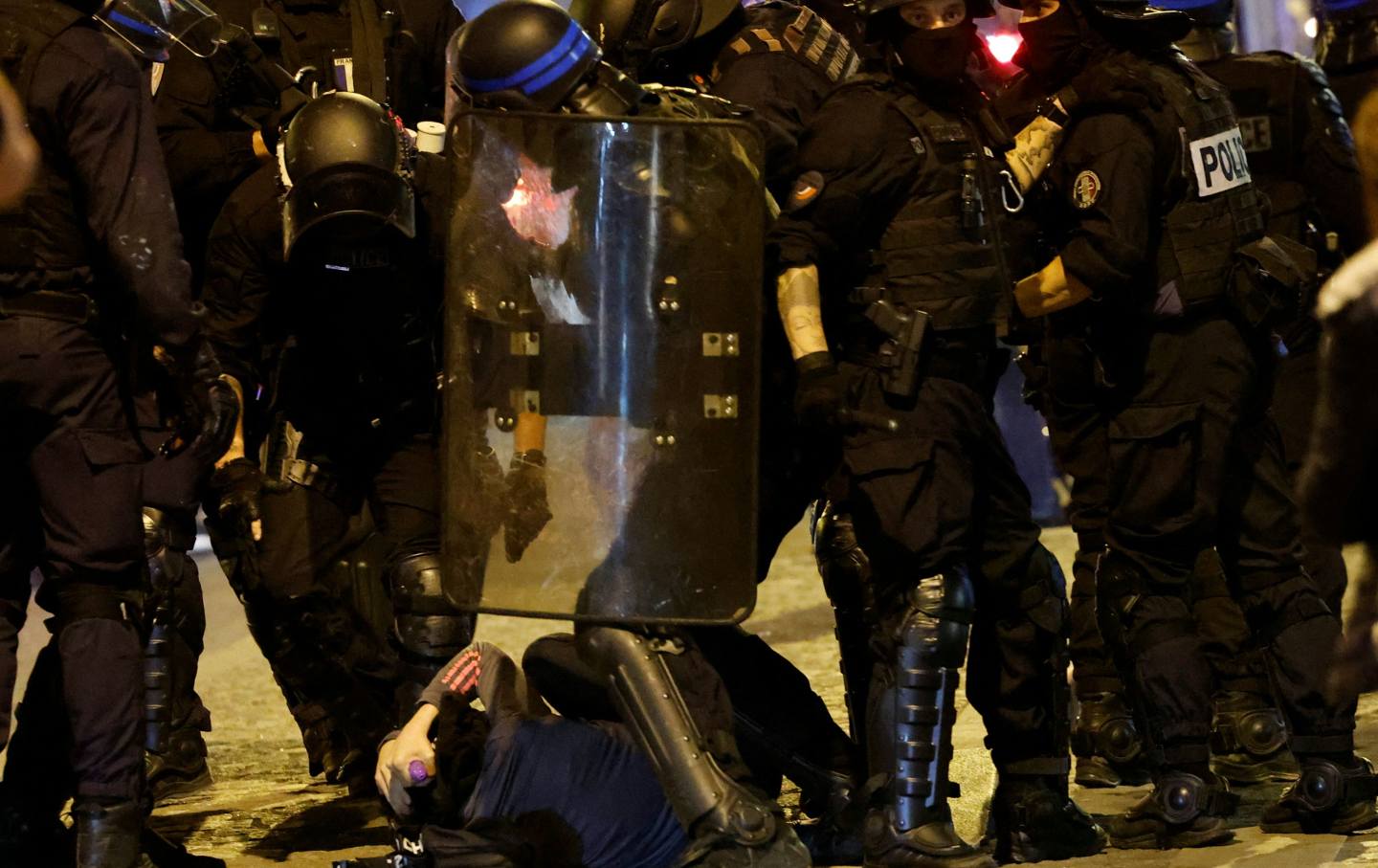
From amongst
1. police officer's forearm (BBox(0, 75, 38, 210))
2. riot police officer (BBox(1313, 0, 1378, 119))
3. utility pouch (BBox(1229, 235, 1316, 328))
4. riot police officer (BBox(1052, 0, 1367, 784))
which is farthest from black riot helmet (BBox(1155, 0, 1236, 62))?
police officer's forearm (BBox(0, 75, 38, 210))

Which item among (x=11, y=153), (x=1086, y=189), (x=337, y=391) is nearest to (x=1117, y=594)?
(x=1086, y=189)

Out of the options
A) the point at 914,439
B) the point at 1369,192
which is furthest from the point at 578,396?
the point at 1369,192

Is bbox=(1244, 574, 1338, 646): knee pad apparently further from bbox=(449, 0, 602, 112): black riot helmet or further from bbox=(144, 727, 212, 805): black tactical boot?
bbox=(144, 727, 212, 805): black tactical boot

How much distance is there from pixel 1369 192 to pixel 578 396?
1.88m

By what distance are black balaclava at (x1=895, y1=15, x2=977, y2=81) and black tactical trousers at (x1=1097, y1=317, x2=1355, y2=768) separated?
0.76m

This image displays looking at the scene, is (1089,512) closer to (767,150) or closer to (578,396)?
(767,150)

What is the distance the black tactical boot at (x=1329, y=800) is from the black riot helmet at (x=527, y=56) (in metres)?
2.25

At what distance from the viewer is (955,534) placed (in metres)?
4.65

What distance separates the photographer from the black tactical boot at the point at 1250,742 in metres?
5.67

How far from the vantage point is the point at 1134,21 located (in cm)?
498

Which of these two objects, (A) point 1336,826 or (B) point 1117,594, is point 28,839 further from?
(A) point 1336,826

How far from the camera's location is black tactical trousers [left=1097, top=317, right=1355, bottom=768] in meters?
4.90

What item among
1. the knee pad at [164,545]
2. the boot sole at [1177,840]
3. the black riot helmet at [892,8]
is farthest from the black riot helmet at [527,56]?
the boot sole at [1177,840]

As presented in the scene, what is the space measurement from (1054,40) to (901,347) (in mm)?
Answer: 1161
